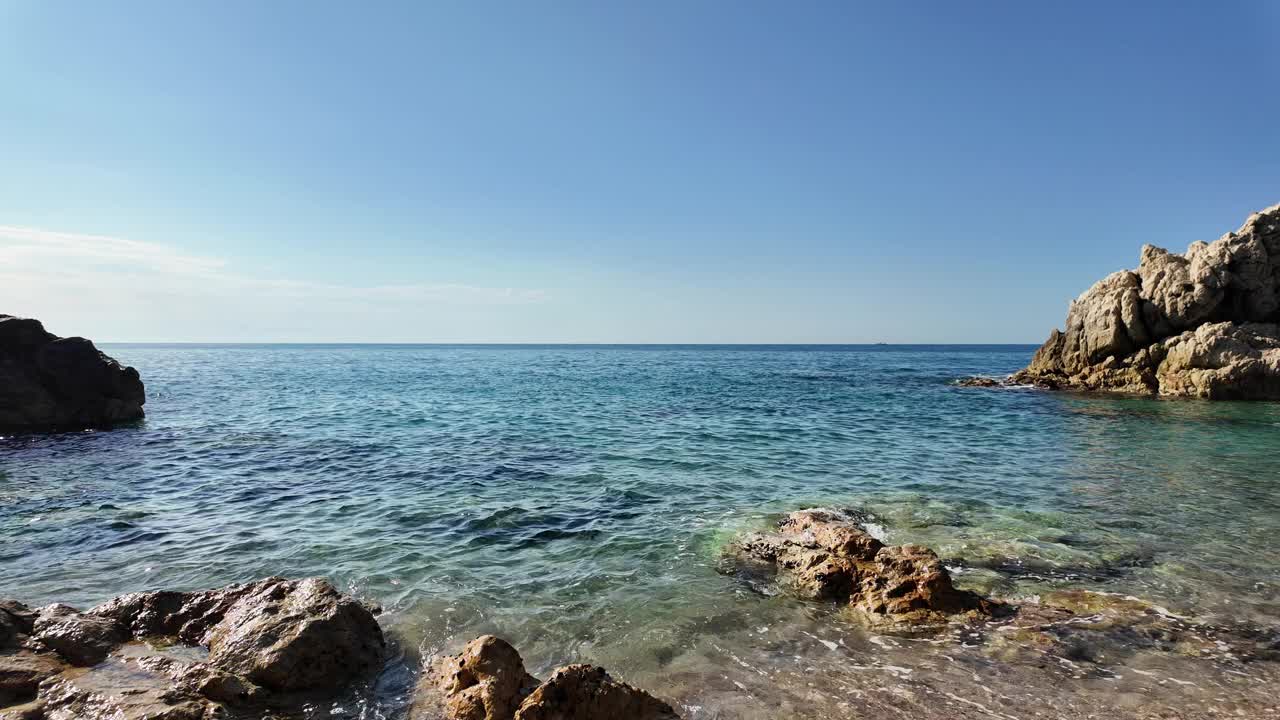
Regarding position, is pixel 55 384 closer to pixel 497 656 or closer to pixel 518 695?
pixel 497 656

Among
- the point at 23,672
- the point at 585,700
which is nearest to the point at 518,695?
the point at 585,700

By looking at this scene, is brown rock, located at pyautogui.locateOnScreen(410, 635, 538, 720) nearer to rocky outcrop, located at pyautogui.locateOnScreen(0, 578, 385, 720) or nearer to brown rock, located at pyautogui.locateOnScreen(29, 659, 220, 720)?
rocky outcrop, located at pyautogui.locateOnScreen(0, 578, 385, 720)

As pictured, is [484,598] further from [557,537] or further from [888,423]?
[888,423]

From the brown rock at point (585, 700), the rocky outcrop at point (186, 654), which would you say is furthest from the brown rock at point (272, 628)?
the brown rock at point (585, 700)

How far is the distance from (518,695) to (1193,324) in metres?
48.8

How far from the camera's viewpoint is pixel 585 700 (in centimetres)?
525

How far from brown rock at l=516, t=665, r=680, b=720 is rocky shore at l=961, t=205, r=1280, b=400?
1675 inches

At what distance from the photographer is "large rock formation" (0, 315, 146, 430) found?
23984 millimetres

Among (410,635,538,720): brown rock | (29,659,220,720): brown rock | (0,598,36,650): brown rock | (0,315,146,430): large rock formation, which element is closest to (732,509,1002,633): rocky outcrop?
(410,635,538,720): brown rock

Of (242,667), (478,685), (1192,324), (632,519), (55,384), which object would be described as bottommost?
(632,519)

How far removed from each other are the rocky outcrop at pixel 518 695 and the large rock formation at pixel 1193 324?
4271 cm

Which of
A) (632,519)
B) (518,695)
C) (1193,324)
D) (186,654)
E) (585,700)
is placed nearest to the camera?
(585,700)

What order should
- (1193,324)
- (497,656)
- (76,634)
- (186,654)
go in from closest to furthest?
1. (497,656)
2. (76,634)
3. (186,654)
4. (1193,324)

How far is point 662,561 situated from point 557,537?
7.33 ft
